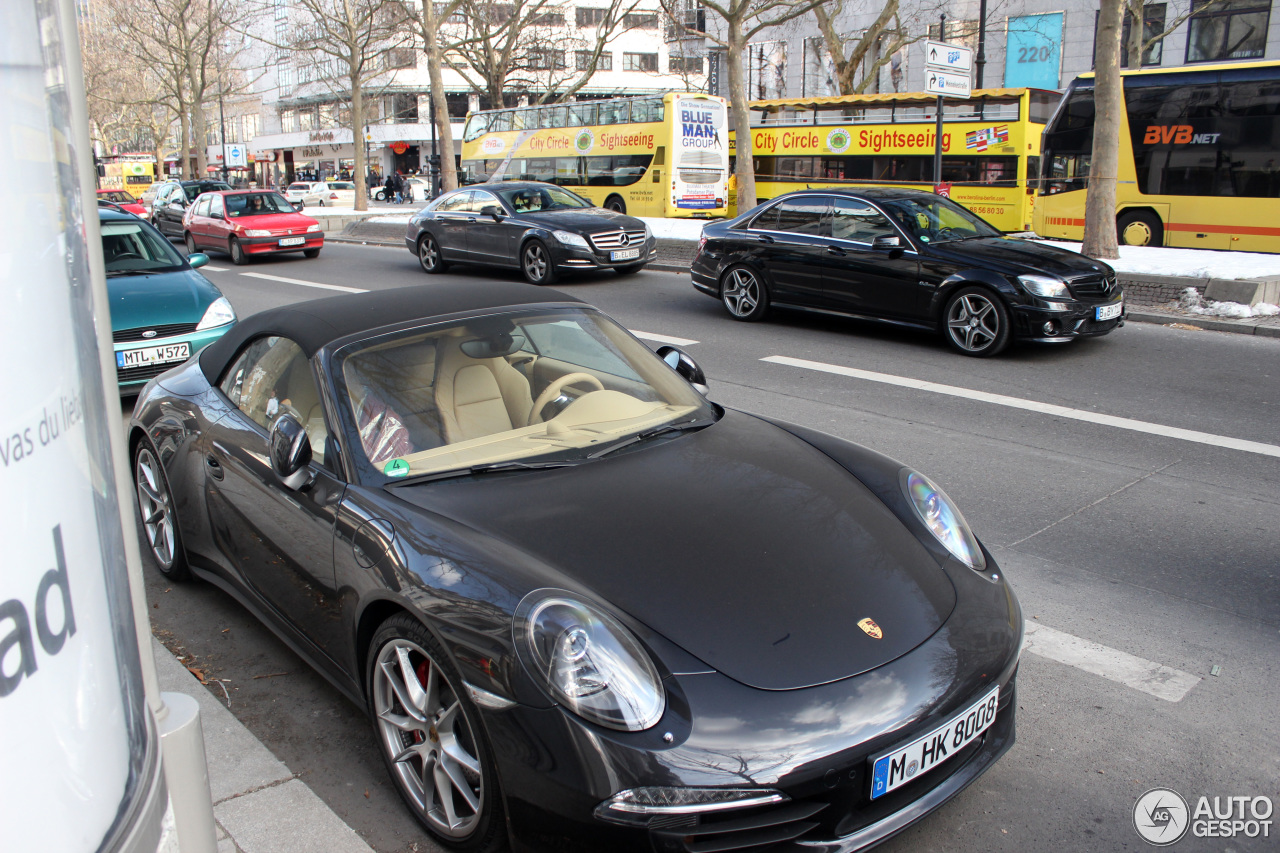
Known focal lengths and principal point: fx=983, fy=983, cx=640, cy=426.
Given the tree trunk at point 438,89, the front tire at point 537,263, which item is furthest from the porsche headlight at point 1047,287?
the tree trunk at point 438,89

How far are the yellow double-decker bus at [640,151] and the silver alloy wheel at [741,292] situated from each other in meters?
16.3

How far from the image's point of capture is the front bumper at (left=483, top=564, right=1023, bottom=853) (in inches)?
83.9

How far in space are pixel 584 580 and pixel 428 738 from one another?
61cm

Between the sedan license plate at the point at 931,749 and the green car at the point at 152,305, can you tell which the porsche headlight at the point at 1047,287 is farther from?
the sedan license plate at the point at 931,749

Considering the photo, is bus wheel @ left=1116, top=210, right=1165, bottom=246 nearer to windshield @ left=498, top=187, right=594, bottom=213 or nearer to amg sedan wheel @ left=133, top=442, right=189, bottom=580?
windshield @ left=498, top=187, right=594, bottom=213

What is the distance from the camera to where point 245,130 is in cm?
9456

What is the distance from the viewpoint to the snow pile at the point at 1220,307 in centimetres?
1034

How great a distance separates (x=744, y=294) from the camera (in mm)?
11266

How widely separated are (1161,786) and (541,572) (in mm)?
1923

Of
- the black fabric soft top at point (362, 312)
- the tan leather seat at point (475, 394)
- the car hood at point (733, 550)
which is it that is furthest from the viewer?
the black fabric soft top at point (362, 312)

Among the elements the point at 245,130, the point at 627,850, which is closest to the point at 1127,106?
the point at 627,850

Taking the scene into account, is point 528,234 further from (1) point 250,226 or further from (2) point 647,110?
(2) point 647,110

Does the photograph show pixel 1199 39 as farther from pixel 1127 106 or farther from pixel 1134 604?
pixel 1134 604

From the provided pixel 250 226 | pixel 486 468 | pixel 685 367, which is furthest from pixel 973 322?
pixel 250 226
